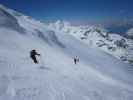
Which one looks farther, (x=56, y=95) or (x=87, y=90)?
(x=87, y=90)

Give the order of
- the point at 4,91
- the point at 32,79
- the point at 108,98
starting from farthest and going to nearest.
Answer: the point at 32,79, the point at 108,98, the point at 4,91

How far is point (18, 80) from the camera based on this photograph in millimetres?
11703

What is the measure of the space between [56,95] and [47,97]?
67 centimetres

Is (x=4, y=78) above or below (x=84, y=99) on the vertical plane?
above

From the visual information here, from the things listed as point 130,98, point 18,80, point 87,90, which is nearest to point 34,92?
point 18,80

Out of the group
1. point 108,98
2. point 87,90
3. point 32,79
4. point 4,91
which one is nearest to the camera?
point 4,91

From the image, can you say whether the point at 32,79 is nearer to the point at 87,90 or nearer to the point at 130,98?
the point at 87,90

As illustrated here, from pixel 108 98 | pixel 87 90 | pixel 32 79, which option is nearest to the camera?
pixel 108 98

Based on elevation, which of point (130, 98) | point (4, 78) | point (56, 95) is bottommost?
point (130, 98)

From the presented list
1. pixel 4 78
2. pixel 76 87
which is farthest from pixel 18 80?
pixel 76 87

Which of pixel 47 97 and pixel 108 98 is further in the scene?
pixel 108 98

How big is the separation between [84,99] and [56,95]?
1.82 meters

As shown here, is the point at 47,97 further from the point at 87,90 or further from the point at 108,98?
the point at 108,98

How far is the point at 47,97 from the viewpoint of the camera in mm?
9453
